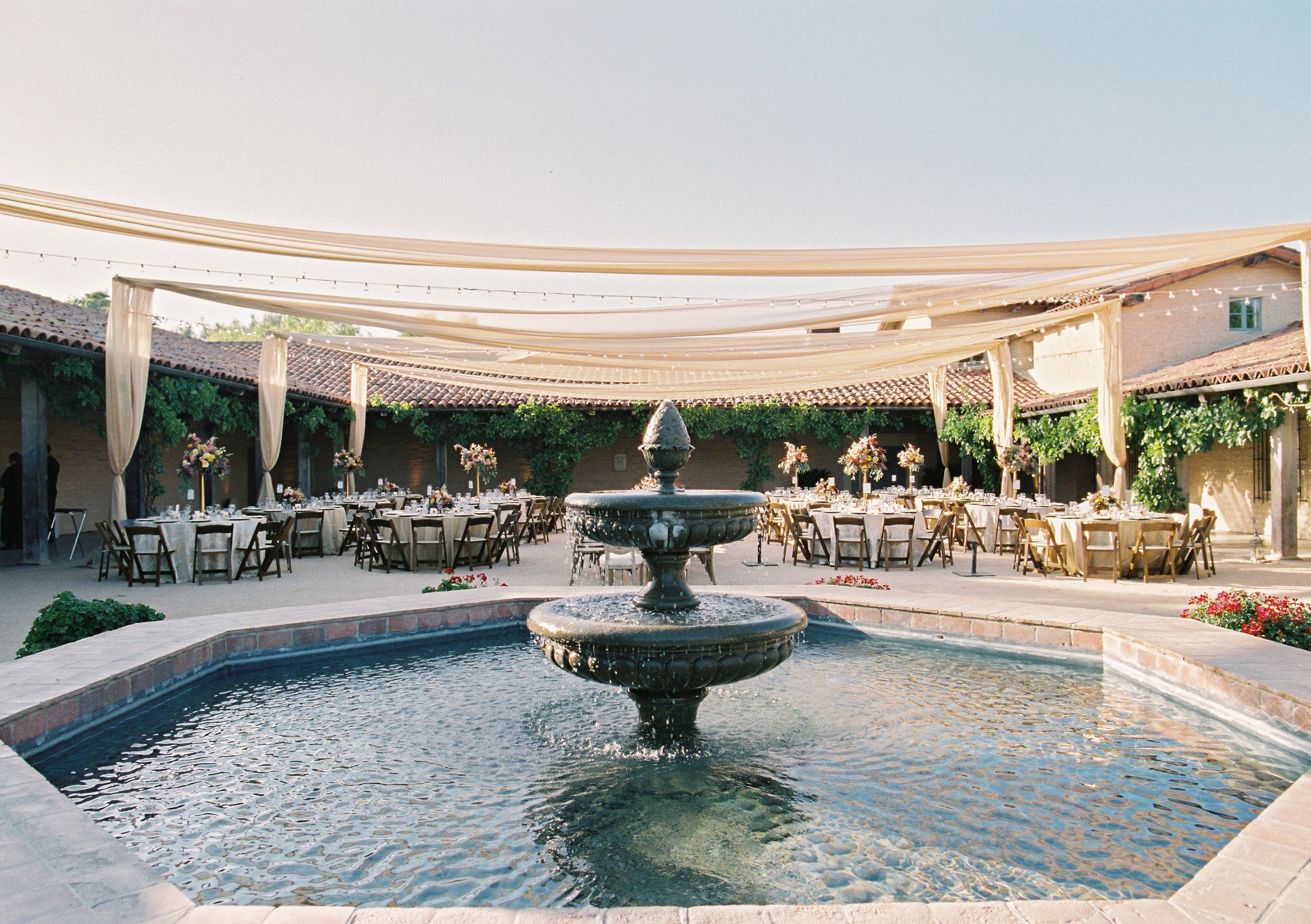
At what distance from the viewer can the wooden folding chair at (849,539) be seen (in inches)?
379

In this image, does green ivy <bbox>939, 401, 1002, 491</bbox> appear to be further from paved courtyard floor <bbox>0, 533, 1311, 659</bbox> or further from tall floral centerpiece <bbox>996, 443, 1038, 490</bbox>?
paved courtyard floor <bbox>0, 533, 1311, 659</bbox>

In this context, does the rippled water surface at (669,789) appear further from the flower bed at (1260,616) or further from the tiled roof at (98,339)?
the tiled roof at (98,339)

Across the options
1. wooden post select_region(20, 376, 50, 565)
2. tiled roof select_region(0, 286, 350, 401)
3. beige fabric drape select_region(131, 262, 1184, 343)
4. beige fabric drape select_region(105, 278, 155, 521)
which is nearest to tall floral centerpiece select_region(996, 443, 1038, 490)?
beige fabric drape select_region(131, 262, 1184, 343)

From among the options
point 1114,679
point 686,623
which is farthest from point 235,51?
point 1114,679

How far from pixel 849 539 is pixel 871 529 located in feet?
0.93

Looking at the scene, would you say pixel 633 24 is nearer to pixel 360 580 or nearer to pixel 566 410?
pixel 360 580

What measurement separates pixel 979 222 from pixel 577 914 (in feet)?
29.0

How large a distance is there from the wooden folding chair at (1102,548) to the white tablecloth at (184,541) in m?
8.75

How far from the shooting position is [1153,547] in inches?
341

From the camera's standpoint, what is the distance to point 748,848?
2678mm

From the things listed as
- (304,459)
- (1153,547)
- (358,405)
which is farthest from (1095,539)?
(304,459)

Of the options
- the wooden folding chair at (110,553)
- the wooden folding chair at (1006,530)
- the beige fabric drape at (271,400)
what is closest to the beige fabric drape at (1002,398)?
the wooden folding chair at (1006,530)

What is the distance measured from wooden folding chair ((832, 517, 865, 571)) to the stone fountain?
606cm

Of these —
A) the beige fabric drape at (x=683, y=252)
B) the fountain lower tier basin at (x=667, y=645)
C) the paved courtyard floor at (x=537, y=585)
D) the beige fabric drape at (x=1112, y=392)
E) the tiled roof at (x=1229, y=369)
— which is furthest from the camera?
the tiled roof at (x=1229, y=369)
